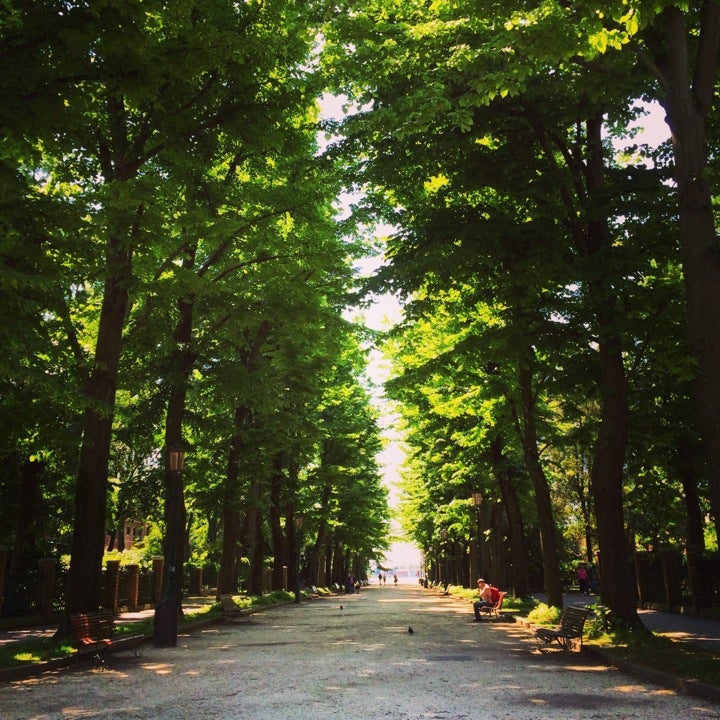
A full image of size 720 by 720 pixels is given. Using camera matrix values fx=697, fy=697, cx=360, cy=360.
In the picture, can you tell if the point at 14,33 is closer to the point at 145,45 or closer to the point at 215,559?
the point at 145,45

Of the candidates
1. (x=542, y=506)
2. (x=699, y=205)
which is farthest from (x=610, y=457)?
(x=699, y=205)

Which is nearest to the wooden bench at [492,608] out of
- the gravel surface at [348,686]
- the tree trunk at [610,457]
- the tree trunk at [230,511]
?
the gravel surface at [348,686]

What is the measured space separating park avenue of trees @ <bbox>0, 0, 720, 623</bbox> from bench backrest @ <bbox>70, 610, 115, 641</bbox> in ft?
4.75

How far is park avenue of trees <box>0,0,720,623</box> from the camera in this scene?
32.1 feet

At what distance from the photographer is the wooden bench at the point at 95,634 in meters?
11.8

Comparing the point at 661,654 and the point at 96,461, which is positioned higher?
the point at 96,461

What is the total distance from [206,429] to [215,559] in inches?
1007

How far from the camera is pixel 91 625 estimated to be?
40.7ft

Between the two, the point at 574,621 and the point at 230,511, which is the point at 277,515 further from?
the point at 574,621

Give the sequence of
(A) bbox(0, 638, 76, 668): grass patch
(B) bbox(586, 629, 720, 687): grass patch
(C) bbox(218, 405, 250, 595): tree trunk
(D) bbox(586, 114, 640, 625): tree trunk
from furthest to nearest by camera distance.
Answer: (C) bbox(218, 405, 250, 595): tree trunk < (D) bbox(586, 114, 640, 625): tree trunk < (A) bbox(0, 638, 76, 668): grass patch < (B) bbox(586, 629, 720, 687): grass patch

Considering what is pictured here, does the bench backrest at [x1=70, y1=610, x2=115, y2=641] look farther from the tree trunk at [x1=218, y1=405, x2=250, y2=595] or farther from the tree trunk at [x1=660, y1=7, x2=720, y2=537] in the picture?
the tree trunk at [x1=218, y1=405, x2=250, y2=595]

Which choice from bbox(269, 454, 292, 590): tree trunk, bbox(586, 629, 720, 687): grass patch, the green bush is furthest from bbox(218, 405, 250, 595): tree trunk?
bbox(586, 629, 720, 687): grass patch

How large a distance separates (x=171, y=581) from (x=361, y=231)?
45.7 ft

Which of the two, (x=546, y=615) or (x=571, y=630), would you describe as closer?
(x=571, y=630)
